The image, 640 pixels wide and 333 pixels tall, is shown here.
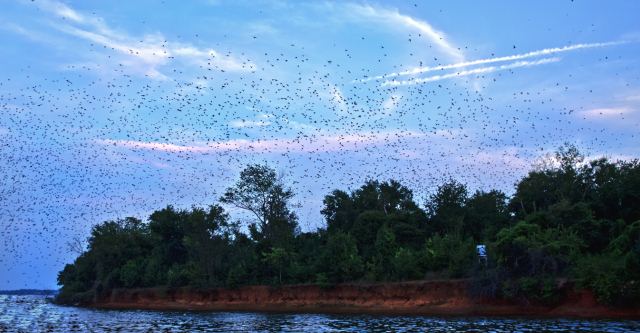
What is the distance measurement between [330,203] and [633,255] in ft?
156

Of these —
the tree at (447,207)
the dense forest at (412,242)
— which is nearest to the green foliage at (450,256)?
the dense forest at (412,242)

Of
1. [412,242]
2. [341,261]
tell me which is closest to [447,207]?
[412,242]

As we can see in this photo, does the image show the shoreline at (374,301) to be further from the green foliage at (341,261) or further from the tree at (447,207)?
the tree at (447,207)

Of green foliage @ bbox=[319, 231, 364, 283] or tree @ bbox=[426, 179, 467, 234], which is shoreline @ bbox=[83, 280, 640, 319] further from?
tree @ bbox=[426, 179, 467, 234]

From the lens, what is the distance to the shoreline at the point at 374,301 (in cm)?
4075

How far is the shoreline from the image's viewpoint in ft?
134

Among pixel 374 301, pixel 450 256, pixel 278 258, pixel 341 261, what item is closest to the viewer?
pixel 450 256

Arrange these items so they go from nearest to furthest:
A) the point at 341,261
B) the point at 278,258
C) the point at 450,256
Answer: the point at 450,256, the point at 341,261, the point at 278,258

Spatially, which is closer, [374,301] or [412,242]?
[374,301]

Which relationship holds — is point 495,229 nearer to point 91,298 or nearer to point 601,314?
point 601,314

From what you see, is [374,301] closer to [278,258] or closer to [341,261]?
[341,261]

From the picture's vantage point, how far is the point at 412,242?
66500mm

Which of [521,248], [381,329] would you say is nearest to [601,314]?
[521,248]

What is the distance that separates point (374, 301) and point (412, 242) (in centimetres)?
1359
